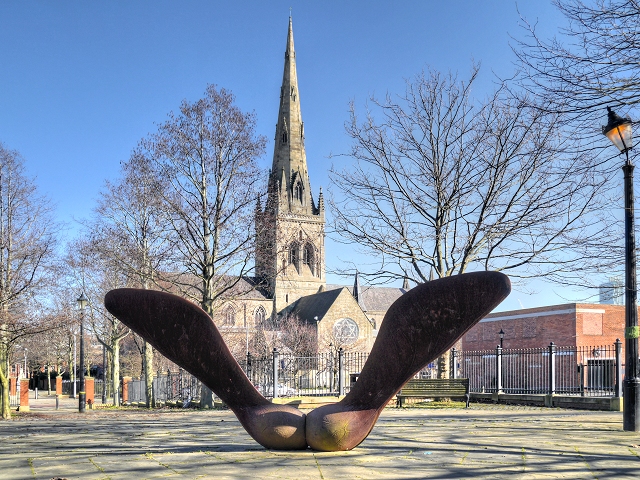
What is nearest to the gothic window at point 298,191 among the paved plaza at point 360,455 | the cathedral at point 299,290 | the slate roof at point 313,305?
the cathedral at point 299,290

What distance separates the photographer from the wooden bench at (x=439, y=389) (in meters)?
16.6

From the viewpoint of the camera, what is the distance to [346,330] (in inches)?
2603

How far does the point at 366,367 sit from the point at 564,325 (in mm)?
26610

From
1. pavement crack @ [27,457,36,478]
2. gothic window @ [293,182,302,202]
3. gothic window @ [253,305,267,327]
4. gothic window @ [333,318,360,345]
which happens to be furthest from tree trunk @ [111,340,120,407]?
gothic window @ [253,305,267,327]

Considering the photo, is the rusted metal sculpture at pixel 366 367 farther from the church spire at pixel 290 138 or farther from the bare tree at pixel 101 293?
the church spire at pixel 290 138

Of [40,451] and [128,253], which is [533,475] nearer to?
[40,451]

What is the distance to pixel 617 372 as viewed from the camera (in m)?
15.1

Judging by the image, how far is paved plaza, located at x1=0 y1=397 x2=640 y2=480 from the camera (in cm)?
604

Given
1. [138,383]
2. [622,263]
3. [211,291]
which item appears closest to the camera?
[622,263]

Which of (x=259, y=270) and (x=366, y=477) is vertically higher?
(x=259, y=270)

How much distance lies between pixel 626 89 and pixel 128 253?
670 inches

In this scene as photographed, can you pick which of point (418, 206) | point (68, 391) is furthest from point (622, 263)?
point (68, 391)

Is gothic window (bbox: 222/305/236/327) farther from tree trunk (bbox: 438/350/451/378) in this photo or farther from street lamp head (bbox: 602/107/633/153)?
street lamp head (bbox: 602/107/633/153)

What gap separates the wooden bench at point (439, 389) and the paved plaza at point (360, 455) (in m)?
5.96
